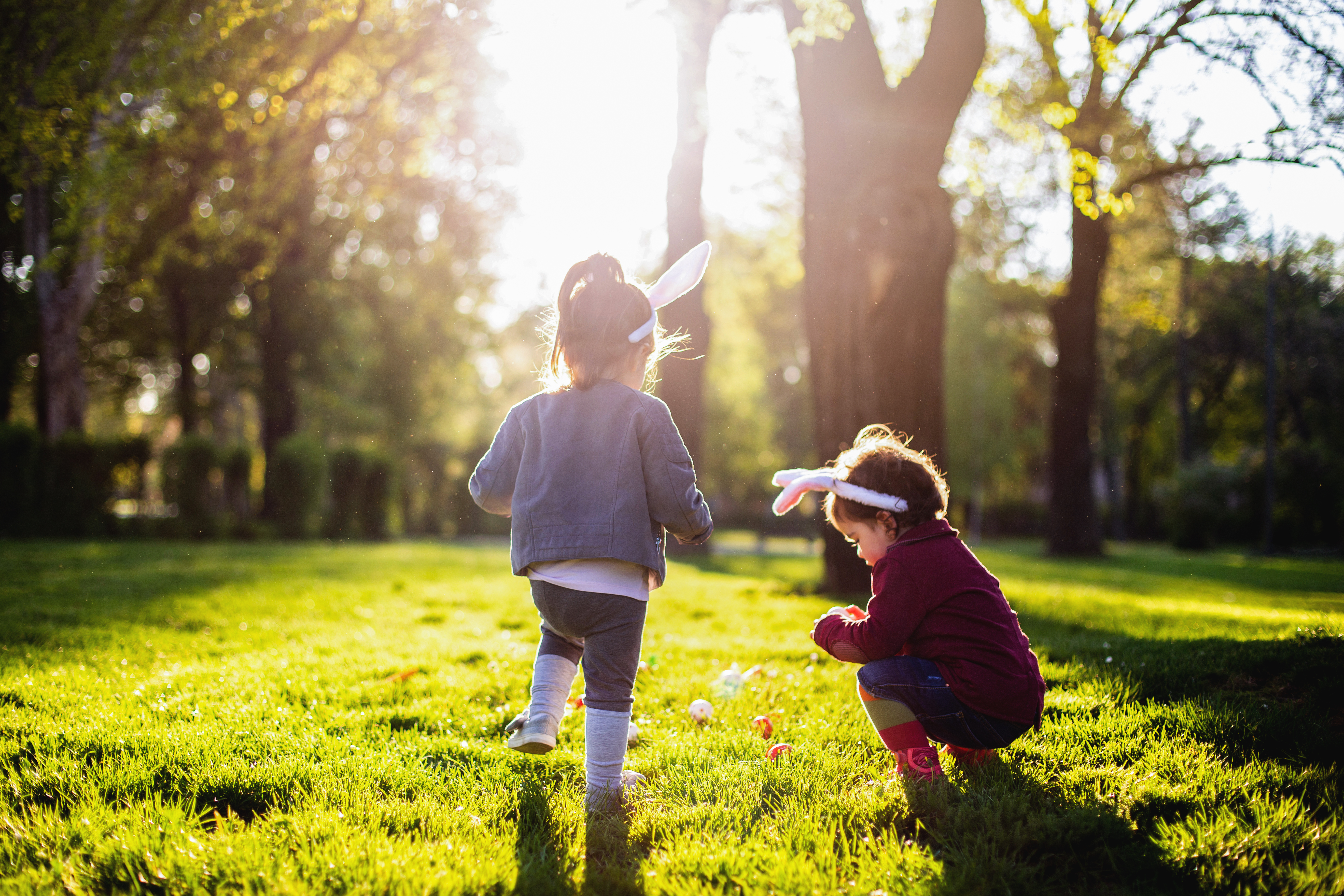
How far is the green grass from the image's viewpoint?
2.18 metres

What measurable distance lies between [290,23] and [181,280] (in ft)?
46.3

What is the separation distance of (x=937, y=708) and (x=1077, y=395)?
1437 centimetres

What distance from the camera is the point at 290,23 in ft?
29.1

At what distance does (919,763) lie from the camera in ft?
9.17

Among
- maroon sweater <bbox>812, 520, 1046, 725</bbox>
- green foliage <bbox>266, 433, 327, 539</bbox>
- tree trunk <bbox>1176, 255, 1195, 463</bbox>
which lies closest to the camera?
maroon sweater <bbox>812, 520, 1046, 725</bbox>

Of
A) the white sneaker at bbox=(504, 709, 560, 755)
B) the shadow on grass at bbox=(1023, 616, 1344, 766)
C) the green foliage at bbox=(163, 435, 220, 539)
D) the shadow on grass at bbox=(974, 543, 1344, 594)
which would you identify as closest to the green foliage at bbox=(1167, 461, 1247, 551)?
the shadow on grass at bbox=(974, 543, 1344, 594)

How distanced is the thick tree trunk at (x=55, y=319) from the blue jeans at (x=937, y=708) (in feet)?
54.3

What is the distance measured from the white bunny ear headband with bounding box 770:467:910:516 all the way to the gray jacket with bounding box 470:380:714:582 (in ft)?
0.96

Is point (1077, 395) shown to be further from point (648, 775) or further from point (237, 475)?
point (237, 475)

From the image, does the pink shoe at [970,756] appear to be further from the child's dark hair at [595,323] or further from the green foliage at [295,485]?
the green foliage at [295,485]

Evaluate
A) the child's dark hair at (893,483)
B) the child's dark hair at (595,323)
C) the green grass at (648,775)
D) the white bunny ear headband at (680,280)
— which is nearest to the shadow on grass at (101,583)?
the green grass at (648,775)

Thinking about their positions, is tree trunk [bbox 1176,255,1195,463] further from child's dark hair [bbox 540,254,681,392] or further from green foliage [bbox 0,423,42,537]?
green foliage [bbox 0,423,42,537]

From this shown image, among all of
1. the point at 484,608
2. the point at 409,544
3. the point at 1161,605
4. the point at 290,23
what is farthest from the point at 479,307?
the point at 1161,605

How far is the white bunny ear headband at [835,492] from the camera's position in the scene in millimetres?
2838
